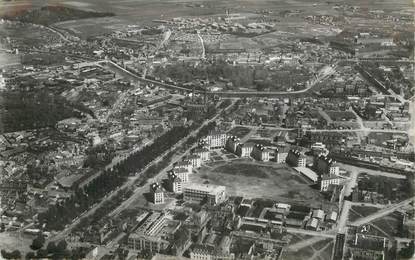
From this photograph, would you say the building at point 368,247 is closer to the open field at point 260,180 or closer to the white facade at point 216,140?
the open field at point 260,180

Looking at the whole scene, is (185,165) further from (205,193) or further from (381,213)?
(381,213)

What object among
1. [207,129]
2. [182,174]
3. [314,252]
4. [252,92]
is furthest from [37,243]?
[252,92]

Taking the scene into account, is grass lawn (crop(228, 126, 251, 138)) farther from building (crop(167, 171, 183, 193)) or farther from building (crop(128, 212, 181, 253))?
building (crop(128, 212, 181, 253))

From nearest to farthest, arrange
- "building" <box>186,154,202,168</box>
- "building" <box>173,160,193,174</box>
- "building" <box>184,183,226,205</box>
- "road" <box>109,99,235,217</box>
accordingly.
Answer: "road" <box>109,99,235,217</box> → "building" <box>184,183,226,205</box> → "building" <box>173,160,193,174</box> → "building" <box>186,154,202,168</box>

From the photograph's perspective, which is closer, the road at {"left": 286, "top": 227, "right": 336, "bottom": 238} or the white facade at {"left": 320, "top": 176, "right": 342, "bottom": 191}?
the road at {"left": 286, "top": 227, "right": 336, "bottom": 238}

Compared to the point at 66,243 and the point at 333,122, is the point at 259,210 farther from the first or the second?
the point at 333,122

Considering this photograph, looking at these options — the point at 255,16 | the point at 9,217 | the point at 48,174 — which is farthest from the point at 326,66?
the point at 9,217

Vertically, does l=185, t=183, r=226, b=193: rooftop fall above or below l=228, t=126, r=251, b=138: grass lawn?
above

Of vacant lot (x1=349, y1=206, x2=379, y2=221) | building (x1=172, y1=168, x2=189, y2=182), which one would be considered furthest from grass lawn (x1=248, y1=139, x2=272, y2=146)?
vacant lot (x1=349, y1=206, x2=379, y2=221)
